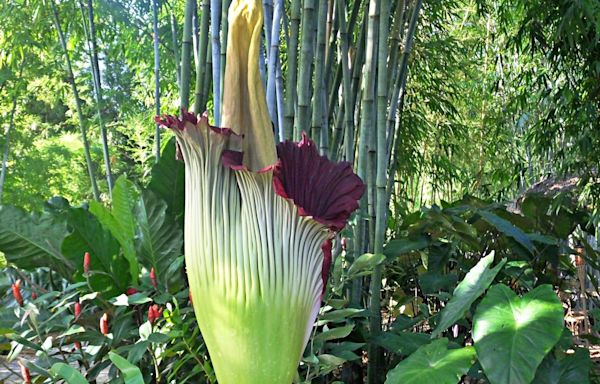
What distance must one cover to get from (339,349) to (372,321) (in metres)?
0.25

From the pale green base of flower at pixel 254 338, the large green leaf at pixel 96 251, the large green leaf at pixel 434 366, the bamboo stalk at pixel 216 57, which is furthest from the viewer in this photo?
the bamboo stalk at pixel 216 57

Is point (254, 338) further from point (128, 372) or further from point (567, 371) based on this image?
point (567, 371)

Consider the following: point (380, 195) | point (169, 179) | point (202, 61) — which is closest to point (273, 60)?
point (202, 61)

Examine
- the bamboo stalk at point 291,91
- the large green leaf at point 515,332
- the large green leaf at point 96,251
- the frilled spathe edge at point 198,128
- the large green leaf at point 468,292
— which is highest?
the bamboo stalk at point 291,91

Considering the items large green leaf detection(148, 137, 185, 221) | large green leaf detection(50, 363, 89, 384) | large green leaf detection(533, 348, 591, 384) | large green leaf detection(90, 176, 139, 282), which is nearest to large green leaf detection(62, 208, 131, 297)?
large green leaf detection(90, 176, 139, 282)

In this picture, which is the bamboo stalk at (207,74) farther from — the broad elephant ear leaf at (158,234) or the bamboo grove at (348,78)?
the broad elephant ear leaf at (158,234)

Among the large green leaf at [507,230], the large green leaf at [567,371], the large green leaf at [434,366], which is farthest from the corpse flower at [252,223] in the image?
the large green leaf at [507,230]

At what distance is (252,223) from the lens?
801 millimetres

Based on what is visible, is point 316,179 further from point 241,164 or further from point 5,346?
point 5,346

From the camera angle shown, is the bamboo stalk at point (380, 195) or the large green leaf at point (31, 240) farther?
the bamboo stalk at point (380, 195)

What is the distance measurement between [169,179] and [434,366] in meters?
0.56

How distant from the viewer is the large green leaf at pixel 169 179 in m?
1.17

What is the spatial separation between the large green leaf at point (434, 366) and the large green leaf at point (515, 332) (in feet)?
0.10

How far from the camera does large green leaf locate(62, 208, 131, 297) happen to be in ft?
3.62
